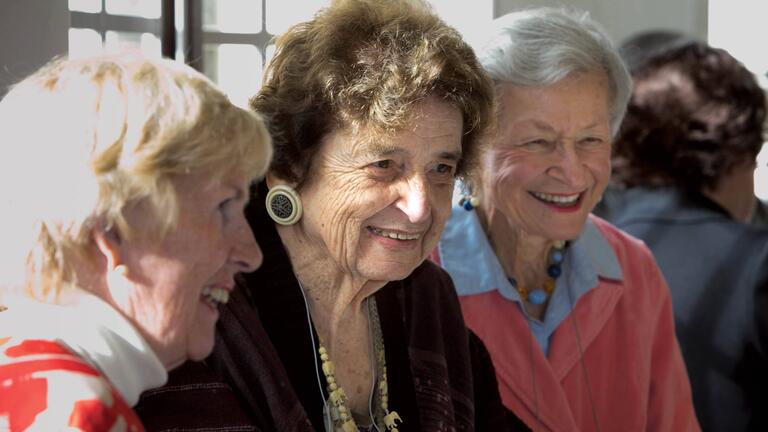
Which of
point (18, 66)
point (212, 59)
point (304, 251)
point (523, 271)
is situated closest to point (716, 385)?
point (523, 271)

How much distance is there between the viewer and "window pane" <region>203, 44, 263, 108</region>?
9.46 feet

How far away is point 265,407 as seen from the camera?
5.19ft

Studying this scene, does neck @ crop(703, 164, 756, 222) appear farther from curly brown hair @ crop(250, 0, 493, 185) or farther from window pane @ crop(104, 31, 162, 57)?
window pane @ crop(104, 31, 162, 57)

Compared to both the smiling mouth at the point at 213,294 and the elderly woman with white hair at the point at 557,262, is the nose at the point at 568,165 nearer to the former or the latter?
the elderly woman with white hair at the point at 557,262

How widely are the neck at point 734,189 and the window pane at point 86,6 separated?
5.59ft

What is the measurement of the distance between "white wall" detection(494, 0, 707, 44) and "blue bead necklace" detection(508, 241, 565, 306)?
1.98 metres

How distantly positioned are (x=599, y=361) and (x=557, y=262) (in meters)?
0.27

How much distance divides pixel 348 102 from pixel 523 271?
88cm

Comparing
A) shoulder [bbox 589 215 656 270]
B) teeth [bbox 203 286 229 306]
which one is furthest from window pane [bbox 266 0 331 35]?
teeth [bbox 203 286 229 306]

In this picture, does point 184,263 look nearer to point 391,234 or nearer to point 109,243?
point 109,243

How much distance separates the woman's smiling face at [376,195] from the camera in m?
1.76

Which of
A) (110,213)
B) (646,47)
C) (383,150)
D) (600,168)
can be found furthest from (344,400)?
(646,47)

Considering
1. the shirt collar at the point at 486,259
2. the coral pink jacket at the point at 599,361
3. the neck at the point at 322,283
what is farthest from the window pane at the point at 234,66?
the neck at the point at 322,283

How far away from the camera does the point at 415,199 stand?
1.76 meters
